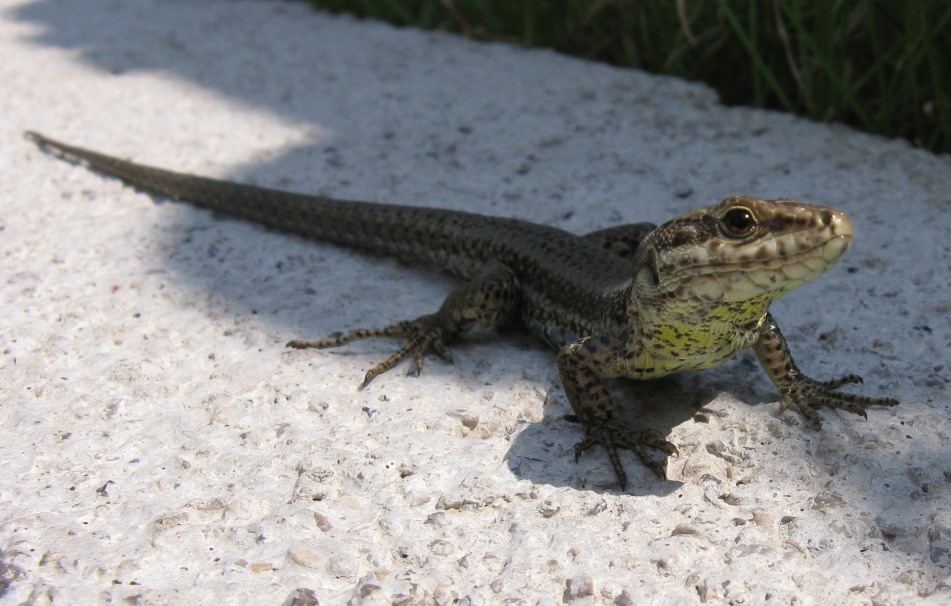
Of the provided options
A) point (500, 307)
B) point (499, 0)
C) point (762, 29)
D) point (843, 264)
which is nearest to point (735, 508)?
point (500, 307)

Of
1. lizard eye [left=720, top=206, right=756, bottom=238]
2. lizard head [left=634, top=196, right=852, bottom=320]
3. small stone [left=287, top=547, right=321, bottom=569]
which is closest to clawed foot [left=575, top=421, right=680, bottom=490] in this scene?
lizard head [left=634, top=196, right=852, bottom=320]

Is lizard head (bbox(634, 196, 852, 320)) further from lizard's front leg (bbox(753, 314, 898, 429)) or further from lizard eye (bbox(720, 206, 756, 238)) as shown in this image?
lizard's front leg (bbox(753, 314, 898, 429))

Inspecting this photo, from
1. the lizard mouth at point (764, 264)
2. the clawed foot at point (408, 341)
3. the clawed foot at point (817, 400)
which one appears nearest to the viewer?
the lizard mouth at point (764, 264)

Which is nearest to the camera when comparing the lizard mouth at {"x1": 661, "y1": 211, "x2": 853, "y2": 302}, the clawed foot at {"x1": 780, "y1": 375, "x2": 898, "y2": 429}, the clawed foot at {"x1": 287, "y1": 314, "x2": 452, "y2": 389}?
the lizard mouth at {"x1": 661, "y1": 211, "x2": 853, "y2": 302}

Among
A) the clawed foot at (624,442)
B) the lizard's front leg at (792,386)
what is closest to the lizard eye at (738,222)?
the lizard's front leg at (792,386)

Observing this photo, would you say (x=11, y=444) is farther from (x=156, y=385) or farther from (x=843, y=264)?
(x=843, y=264)

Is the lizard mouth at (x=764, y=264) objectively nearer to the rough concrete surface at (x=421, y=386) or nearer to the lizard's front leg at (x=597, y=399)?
the lizard's front leg at (x=597, y=399)
